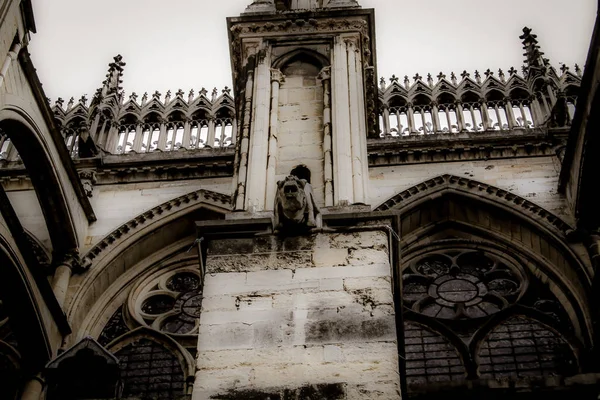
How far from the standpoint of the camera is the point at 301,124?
890cm

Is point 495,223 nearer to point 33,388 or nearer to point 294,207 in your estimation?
point 294,207

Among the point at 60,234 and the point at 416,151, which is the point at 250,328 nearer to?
the point at 60,234

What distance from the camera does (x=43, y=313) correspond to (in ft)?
33.4

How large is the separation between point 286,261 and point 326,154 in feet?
4.92

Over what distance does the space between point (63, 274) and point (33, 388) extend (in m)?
1.58

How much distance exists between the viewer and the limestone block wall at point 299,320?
6.17 metres

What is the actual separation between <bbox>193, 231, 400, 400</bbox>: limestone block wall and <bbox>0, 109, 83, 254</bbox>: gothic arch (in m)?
4.23

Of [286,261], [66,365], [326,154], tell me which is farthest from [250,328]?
[326,154]

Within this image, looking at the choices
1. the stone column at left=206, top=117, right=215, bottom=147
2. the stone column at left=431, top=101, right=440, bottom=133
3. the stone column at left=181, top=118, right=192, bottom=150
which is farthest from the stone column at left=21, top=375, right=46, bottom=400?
the stone column at left=431, top=101, right=440, bottom=133

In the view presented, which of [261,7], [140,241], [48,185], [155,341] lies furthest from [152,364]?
[261,7]

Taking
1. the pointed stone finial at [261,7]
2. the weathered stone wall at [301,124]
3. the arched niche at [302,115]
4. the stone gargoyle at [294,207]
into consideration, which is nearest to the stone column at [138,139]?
the pointed stone finial at [261,7]

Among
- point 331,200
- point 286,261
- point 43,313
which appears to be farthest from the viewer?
point 43,313

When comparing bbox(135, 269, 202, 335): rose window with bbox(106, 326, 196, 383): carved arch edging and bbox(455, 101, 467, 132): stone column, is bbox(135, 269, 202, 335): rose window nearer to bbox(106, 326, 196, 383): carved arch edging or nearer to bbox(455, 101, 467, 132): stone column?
bbox(106, 326, 196, 383): carved arch edging

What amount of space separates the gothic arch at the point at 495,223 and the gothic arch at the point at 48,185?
11.9ft
